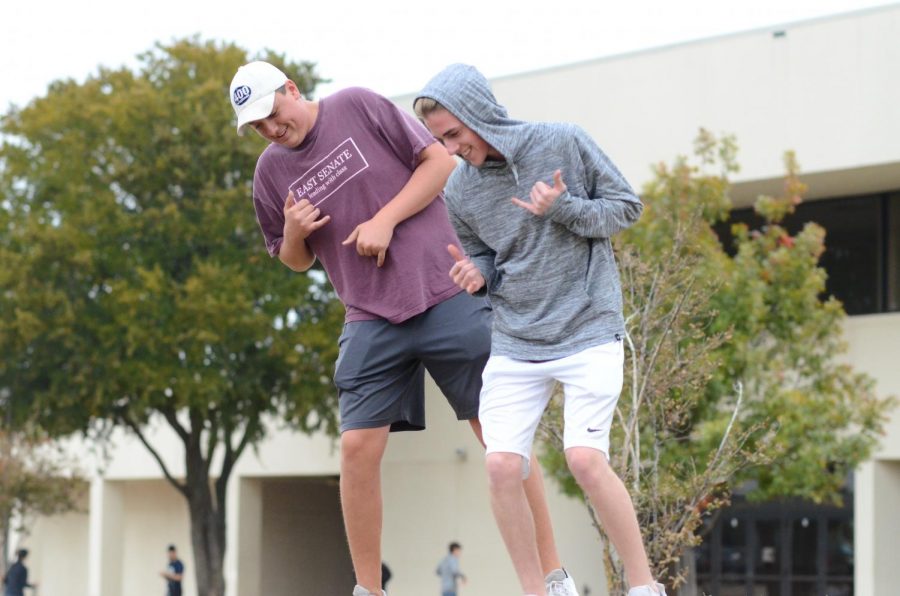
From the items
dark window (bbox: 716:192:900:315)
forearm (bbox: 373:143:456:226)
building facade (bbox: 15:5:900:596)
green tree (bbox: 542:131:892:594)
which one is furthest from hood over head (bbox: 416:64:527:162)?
dark window (bbox: 716:192:900:315)

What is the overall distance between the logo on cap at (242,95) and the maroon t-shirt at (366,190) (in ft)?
1.07

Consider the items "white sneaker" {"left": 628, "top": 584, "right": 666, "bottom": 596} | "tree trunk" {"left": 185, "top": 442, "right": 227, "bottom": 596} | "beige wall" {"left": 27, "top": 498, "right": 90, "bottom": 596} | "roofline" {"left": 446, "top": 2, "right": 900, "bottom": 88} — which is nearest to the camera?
"white sneaker" {"left": 628, "top": 584, "right": 666, "bottom": 596}

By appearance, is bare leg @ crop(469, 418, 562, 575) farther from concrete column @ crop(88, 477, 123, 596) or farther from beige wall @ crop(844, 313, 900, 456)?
concrete column @ crop(88, 477, 123, 596)

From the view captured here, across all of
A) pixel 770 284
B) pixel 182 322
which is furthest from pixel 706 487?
pixel 182 322

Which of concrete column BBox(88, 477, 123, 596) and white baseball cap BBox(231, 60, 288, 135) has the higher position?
white baseball cap BBox(231, 60, 288, 135)

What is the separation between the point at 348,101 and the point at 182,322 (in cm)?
1871

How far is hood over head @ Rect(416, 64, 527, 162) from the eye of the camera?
4344 millimetres

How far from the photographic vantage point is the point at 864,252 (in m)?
22.3

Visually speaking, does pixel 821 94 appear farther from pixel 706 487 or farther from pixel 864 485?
pixel 706 487

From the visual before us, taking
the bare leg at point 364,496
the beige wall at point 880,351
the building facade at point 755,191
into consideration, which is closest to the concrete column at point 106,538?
the building facade at point 755,191

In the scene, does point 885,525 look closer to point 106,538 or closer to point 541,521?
point 541,521

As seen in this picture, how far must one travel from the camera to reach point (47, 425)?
2495cm

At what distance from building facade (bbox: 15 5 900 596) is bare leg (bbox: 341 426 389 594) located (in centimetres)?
1683

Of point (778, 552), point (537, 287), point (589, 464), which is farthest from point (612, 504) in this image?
point (778, 552)
